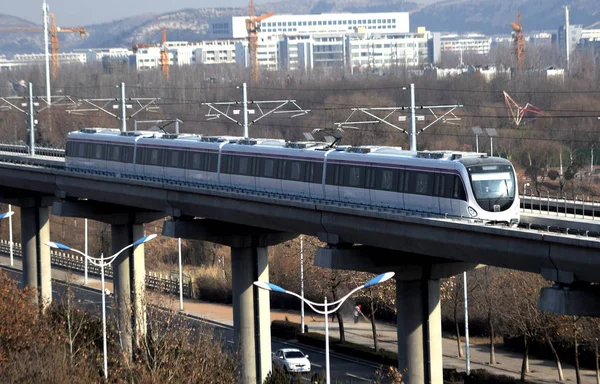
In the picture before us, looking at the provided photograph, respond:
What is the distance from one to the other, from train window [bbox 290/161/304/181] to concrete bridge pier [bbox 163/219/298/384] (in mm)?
4162

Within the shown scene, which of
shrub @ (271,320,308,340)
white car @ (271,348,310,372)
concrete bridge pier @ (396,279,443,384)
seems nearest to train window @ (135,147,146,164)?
shrub @ (271,320,308,340)

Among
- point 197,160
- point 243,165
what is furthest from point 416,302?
point 197,160

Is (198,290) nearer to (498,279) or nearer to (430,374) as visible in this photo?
(498,279)

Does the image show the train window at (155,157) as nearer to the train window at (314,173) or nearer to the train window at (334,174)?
the train window at (314,173)

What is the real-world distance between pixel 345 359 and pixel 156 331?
16.8m

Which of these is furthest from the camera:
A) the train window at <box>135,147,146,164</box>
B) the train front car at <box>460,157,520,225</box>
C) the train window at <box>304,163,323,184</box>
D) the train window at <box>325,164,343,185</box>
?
the train window at <box>135,147,146,164</box>

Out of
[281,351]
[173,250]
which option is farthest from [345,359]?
[173,250]

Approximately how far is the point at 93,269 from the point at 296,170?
41.3 metres

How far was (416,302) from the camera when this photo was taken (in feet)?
134

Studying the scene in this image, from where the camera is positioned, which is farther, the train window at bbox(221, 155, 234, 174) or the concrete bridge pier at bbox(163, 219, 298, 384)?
the train window at bbox(221, 155, 234, 174)

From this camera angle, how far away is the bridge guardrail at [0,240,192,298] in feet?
235

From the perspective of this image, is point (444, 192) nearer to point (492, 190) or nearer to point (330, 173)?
point (492, 190)

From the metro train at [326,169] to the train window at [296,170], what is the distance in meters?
0.04

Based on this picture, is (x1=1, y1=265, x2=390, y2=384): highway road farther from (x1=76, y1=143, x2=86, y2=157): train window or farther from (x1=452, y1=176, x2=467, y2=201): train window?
(x1=452, y1=176, x2=467, y2=201): train window
